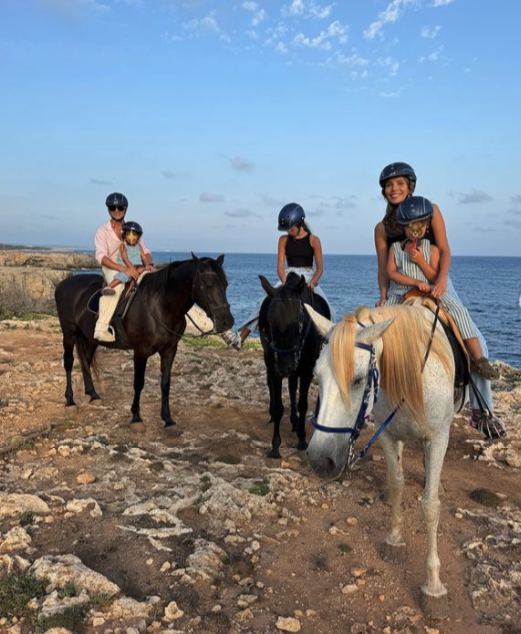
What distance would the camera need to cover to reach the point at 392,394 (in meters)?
3.30

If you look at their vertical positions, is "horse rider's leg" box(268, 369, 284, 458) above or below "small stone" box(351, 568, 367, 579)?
above

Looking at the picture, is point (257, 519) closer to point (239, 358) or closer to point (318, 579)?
point (318, 579)

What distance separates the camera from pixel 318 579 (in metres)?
3.54

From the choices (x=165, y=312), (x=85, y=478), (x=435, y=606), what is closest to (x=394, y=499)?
(x=435, y=606)

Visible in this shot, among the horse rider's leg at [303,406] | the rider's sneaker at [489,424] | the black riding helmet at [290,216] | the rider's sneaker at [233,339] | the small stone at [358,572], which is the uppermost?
the black riding helmet at [290,216]

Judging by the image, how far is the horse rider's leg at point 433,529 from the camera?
3.24 metres

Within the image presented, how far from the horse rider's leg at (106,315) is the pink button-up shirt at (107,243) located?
0.63 m

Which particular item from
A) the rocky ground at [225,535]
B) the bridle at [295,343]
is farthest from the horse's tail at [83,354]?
the bridle at [295,343]

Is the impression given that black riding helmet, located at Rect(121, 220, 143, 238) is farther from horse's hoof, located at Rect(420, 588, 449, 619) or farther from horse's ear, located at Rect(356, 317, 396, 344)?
horse's hoof, located at Rect(420, 588, 449, 619)

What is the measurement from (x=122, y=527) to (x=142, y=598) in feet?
3.04

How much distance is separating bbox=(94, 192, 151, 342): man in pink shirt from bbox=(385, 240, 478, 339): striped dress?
4405 millimetres

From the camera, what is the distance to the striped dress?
4207mm

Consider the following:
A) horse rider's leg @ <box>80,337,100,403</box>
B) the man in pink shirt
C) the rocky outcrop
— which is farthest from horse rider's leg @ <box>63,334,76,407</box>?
the rocky outcrop

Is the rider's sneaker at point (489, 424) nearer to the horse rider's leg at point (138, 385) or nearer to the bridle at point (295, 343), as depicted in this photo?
the bridle at point (295, 343)
